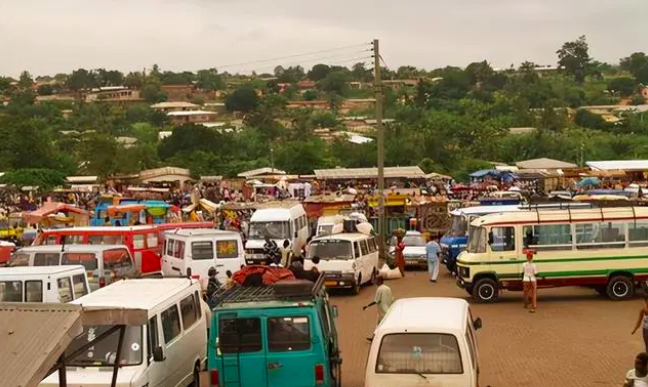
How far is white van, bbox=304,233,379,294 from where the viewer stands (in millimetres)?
24062

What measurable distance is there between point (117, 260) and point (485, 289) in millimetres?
8422

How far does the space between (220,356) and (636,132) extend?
3792 inches

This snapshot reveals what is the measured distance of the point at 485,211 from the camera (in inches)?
1100

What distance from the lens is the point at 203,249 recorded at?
23.7 metres

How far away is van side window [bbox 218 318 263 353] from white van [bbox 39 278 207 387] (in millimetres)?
782

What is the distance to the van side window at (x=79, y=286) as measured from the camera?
55.3 ft

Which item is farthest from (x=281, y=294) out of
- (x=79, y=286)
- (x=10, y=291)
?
(x=79, y=286)

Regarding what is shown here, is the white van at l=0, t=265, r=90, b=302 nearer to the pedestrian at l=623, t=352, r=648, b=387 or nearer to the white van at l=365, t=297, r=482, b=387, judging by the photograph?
the white van at l=365, t=297, r=482, b=387

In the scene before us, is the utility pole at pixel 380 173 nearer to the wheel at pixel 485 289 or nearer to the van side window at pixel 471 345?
the wheel at pixel 485 289

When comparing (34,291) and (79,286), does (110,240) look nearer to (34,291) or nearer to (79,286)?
(79,286)

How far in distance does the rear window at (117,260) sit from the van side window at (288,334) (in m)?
11.0

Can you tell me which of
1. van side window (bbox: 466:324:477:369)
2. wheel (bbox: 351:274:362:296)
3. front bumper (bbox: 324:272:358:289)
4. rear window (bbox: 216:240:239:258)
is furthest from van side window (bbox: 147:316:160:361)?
wheel (bbox: 351:274:362:296)

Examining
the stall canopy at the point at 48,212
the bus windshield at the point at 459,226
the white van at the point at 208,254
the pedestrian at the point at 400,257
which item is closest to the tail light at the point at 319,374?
the white van at the point at 208,254

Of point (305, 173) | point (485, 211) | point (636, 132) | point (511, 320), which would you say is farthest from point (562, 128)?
point (511, 320)
